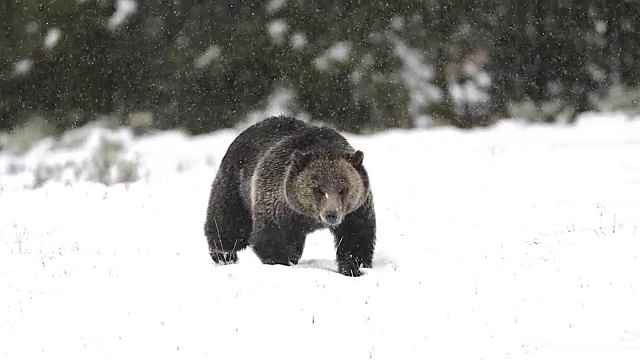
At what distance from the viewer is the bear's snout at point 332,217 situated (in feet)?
23.6

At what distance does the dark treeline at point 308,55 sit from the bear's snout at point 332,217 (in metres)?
9.38

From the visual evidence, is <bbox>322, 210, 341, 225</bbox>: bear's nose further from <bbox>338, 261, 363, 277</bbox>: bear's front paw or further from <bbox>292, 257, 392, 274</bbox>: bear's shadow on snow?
<bbox>292, 257, 392, 274</bbox>: bear's shadow on snow

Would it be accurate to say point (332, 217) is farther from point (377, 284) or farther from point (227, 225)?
point (227, 225)

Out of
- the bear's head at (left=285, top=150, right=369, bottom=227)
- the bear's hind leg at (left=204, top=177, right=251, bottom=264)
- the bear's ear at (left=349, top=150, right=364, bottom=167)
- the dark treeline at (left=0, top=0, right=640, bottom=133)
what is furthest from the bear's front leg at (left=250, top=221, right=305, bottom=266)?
the dark treeline at (left=0, top=0, right=640, bottom=133)

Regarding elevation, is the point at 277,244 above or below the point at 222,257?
above

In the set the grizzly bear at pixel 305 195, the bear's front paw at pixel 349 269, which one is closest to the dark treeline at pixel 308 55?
the grizzly bear at pixel 305 195

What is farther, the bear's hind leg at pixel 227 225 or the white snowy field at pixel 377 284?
the bear's hind leg at pixel 227 225

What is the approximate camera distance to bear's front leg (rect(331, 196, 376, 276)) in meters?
7.84

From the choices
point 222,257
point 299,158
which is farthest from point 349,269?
point 222,257

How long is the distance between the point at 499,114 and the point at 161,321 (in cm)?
1310

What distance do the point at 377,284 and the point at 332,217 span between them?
708mm

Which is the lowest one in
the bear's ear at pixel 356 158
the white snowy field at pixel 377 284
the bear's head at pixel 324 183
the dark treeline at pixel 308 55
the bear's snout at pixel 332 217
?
the white snowy field at pixel 377 284

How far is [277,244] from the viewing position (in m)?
7.84

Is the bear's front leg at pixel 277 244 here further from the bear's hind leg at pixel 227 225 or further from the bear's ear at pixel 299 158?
the bear's hind leg at pixel 227 225
